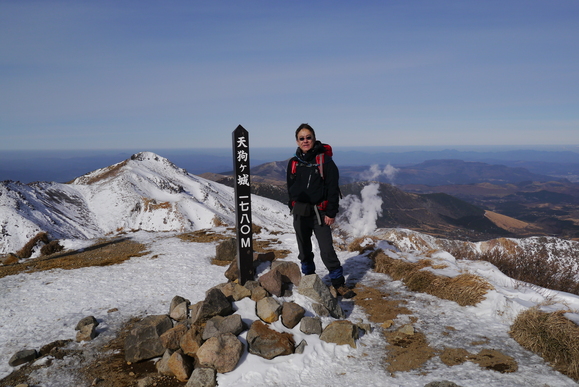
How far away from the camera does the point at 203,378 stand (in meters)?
5.20

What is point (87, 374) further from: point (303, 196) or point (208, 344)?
point (303, 196)

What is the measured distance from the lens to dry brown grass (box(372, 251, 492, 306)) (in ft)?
26.0

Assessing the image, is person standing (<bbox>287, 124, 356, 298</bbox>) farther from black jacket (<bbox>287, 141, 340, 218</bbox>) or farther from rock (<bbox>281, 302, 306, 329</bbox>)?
rock (<bbox>281, 302, 306, 329</bbox>)

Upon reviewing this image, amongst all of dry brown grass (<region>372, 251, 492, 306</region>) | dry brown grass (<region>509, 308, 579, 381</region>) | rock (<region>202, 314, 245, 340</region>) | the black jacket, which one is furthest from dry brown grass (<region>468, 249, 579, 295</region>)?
rock (<region>202, 314, 245, 340</region>)

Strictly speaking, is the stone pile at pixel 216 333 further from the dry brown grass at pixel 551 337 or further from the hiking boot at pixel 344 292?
the dry brown grass at pixel 551 337

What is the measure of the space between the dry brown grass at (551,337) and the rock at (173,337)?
6.39 metres

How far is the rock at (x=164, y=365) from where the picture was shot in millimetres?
5544

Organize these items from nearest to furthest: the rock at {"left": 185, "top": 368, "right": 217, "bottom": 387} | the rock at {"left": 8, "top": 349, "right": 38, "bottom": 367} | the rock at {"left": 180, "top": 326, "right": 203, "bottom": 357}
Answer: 1. the rock at {"left": 185, "top": 368, "right": 217, "bottom": 387}
2. the rock at {"left": 8, "top": 349, "right": 38, "bottom": 367}
3. the rock at {"left": 180, "top": 326, "right": 203, "bottom": 357}

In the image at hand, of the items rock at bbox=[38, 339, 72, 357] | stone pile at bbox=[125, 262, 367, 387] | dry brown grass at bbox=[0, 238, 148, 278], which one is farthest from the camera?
dry brown grass at bbox=[0, 238, 148, 278]

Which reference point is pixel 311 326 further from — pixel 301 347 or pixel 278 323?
pixel 278 323

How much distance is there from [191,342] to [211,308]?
2.38 feet

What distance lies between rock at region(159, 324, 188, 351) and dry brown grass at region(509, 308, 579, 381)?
21.0ft

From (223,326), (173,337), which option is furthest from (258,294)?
(173,337)

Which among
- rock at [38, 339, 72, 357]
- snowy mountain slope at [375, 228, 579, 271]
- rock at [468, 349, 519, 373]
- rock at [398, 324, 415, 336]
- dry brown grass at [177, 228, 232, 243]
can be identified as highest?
rock at [468, 349, 519, 373]
